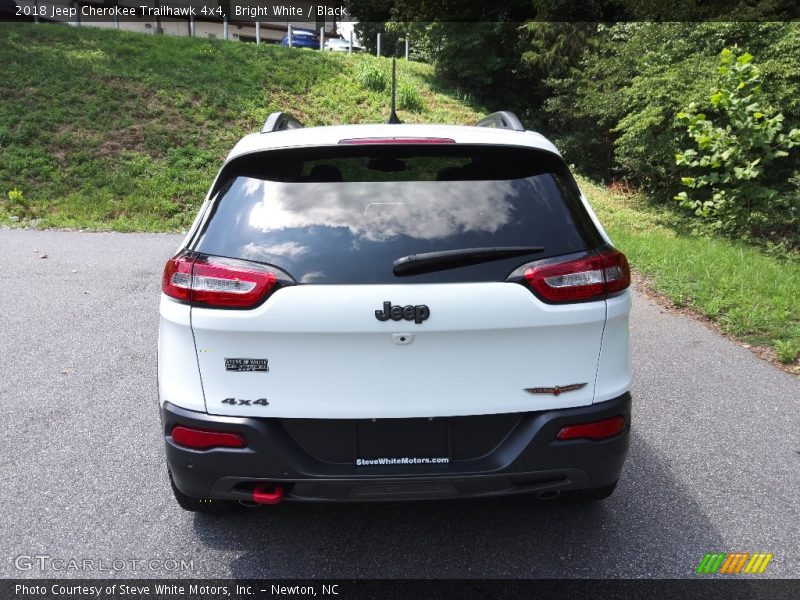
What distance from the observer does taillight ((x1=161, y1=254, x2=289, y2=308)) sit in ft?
7.22

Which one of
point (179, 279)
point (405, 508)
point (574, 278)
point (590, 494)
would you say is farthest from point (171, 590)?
point (574, 278)

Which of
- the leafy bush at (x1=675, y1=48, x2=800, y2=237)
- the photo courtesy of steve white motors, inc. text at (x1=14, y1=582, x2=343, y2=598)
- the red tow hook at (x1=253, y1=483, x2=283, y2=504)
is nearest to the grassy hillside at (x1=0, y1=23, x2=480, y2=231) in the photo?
the leafy bush at (x1=675, y1=48, x2=800, y2=237)

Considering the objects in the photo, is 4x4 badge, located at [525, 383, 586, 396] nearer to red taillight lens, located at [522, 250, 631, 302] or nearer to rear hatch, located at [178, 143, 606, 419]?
rear hatch, located at [178, 143, 606, 419]

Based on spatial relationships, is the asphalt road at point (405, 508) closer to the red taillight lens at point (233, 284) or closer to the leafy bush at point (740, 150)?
the red taillight lens at point (233, 284)

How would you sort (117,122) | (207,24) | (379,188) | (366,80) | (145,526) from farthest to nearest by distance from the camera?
(207,24) < (366,80) < (117,122) < (145,526) < (379,188)

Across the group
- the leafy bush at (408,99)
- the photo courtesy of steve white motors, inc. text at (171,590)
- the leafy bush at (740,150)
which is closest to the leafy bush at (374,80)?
the leafy bush at (408,99)

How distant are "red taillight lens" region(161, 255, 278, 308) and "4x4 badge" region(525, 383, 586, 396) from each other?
1.01 meters

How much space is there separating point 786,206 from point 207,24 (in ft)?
113

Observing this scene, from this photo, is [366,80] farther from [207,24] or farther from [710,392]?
[207,24]

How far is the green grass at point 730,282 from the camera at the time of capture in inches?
218

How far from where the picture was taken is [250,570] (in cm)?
257

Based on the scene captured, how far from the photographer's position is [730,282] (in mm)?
6598

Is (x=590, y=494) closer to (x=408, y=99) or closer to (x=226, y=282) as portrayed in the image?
(x=226, y=282)

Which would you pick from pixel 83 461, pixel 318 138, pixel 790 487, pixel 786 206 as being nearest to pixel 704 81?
pixel 786 206
